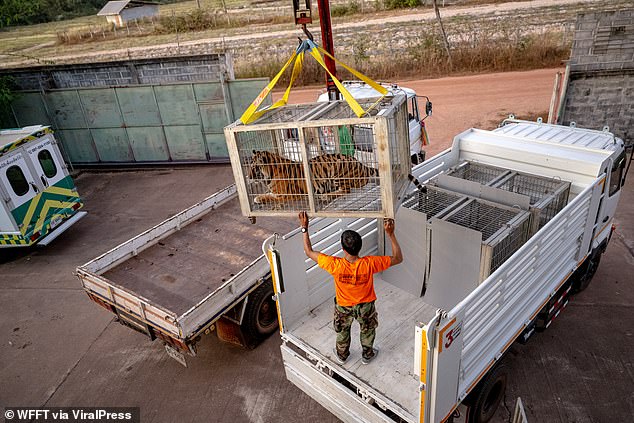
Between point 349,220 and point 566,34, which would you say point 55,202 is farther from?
point 566,34

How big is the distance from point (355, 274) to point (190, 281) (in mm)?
2782

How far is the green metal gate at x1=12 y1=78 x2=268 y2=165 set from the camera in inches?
459

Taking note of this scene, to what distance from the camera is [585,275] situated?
6.10m

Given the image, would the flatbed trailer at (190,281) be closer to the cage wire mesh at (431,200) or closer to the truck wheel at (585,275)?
the cage wire mesh at (431,200)

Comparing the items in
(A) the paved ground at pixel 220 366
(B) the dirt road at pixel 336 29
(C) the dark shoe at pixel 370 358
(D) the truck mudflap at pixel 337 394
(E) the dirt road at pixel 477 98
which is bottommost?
(A) the paved ground at pixel 220 366

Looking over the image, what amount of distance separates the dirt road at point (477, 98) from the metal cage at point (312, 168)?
25.9ft

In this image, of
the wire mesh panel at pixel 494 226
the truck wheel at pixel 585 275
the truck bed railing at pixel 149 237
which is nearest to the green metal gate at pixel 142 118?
the truck bed railing at pixel 149 237

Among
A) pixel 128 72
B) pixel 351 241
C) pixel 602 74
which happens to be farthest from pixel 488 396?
pixel 128 72

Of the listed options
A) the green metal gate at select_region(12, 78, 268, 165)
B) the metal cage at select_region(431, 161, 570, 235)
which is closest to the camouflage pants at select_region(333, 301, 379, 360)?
the metal cage at select_region(431, 161, 570, 235)

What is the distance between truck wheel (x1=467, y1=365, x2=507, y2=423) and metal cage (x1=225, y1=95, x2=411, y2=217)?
1.84m

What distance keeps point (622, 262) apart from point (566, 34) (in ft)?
54.4

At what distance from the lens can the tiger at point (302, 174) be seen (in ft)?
12.6

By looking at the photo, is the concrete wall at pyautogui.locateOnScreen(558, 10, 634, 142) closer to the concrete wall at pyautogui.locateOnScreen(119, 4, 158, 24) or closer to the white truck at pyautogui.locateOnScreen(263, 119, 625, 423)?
the white truck at pyautogui.locateOnScreen(263, 119, 625, 423)

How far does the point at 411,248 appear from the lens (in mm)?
5023
